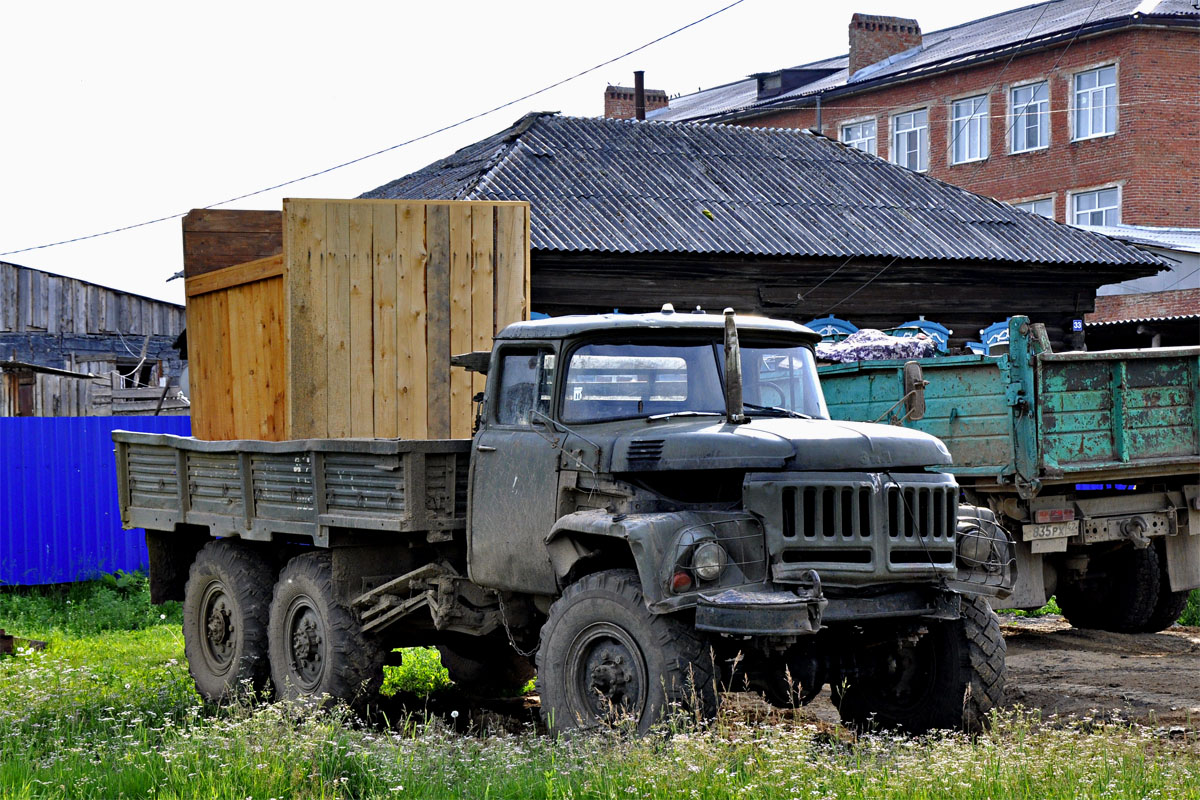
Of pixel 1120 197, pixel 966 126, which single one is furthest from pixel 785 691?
pixel 966 126

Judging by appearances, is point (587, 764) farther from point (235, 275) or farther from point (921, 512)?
point (235, 275)

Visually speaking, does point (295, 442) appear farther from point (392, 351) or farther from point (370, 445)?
point (392, 351)

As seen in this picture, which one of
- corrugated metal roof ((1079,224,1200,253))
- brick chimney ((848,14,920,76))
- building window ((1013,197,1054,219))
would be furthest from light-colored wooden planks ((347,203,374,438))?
brick chimney ((848,14,920,76))

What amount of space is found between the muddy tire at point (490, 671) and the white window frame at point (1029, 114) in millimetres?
30072

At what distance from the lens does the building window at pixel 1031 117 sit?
36000 millimetres

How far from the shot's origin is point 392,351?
31.7 feet

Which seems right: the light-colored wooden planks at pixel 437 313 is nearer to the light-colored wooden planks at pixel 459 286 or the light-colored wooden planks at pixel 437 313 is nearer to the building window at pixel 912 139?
the light-colored wooden planks at pixel 459 286

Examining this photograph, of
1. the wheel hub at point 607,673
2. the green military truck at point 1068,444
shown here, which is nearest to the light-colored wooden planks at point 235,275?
the wheel hub at point 607,673

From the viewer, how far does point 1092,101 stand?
1377 inches

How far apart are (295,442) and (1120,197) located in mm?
30123

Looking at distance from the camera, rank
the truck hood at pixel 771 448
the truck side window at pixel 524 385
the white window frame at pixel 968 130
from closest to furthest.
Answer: the truck hood at pixel 771 448 < the truck side window at pixel 524 385 < the white window frame at pixel 968 130

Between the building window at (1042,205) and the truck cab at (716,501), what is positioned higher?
the building window at (1042,205)

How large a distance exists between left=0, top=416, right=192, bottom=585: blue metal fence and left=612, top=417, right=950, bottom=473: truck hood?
8356 millimetres

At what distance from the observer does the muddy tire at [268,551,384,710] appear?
8172 millimetres
